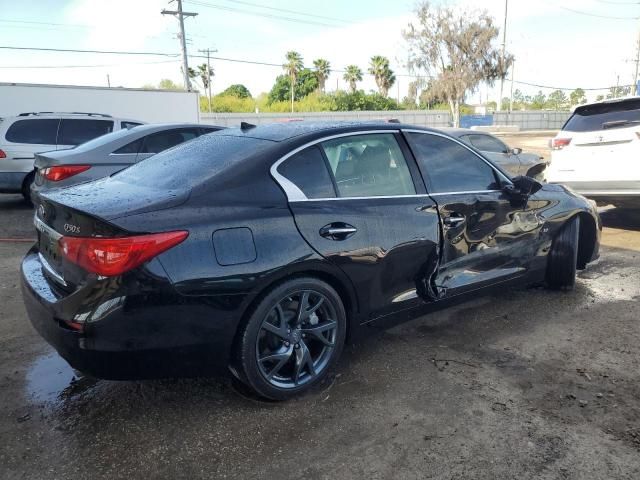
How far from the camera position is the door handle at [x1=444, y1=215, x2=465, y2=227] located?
144 inches

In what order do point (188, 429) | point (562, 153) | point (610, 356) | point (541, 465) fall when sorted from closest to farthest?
point (541, 465) → point (188, 429) → point (610, 356) → point (562, 153)

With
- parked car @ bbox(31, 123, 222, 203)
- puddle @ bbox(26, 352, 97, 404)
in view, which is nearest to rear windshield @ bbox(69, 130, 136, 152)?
parked car @ bbox(31, 123, 222, 203)

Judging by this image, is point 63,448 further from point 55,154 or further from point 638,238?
point 638,238

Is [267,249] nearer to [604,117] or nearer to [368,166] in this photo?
[368,166]

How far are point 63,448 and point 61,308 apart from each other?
673mm

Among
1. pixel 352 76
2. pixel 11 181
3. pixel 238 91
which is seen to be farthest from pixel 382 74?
pixel 11 181

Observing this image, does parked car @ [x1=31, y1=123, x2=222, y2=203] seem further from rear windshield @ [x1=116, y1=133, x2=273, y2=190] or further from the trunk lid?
the trunk lid

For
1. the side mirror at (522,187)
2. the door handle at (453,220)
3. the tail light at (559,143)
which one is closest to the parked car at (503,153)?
the tail light at (559,143)

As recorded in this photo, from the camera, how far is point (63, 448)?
2596mm

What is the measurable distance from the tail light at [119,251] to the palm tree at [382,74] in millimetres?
66600

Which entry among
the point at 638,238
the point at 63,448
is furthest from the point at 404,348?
the point at 638,238

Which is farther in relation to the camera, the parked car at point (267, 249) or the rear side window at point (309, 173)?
the rear side window at point (309, 173)

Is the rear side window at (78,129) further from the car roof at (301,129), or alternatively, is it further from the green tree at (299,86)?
the green tree at (299,86)

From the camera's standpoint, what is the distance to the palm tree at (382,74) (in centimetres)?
6675
